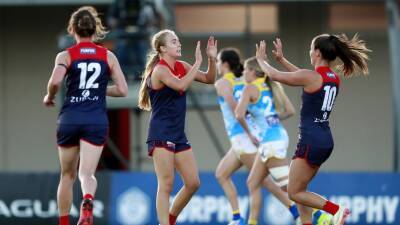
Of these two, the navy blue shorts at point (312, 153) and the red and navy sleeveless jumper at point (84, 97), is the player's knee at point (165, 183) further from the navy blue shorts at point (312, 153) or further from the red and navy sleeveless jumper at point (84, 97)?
the navy blue shorts at point (312, 153)

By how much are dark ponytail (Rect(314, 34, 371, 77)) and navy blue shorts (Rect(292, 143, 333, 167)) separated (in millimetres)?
893

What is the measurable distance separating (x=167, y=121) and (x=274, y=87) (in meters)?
3.28

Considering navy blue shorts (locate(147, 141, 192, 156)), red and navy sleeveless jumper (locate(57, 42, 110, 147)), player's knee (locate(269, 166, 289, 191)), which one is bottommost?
player's knee (locate(269, 166, 289, 191))

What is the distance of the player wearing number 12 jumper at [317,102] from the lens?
11508 mm

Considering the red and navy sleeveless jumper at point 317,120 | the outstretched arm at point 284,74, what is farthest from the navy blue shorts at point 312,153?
the outstretched arm at point 284,74

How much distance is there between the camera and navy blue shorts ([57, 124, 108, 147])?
11.1 meters

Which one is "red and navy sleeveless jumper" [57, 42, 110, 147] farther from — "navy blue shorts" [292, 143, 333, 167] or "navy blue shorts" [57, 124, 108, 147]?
"navy blue shorts" [292, 143, 333, 167]

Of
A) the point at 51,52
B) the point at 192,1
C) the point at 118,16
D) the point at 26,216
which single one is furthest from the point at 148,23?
the point at 51,52

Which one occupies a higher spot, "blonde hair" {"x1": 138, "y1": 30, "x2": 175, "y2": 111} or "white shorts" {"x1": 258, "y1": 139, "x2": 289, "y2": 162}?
"blonde hair" {"x1": 138, "y1": 30, "x2": 175, "y2": 111}

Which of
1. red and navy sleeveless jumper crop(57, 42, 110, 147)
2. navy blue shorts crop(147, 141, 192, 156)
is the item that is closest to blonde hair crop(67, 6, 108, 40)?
red and navy sleeveless jumper crop(57, 42, 110, 147)

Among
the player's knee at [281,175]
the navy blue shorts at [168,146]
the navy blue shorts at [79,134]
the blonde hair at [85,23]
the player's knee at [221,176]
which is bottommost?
the player's knee at [221,176]

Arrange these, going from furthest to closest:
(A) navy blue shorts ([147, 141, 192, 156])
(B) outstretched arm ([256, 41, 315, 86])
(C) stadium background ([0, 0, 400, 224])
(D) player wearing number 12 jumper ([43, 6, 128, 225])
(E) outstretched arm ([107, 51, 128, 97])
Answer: (C) stadium background ([0, 0, 400, 224])
(A) navy blue shorts ([147, 141, 192, 156])
(B) outstretched arm ([256, 41, 315, 86])
(E) outstretched arm ([107, 51, 128, 97])
(D) player wearing number 12 jumper ([43, 6, 128, 225])

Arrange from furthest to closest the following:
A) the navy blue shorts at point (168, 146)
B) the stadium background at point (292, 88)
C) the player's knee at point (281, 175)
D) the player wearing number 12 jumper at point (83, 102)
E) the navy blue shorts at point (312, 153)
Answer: the stadium background at point (292, 88), the player's knee at point (281, 175), the navy blue shorts at point (312, 153), the navy blue shorts at point (168, 146), the player wearing number 12 jumper at point (83, 102)

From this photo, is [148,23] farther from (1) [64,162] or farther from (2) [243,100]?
(1) [64,162]
